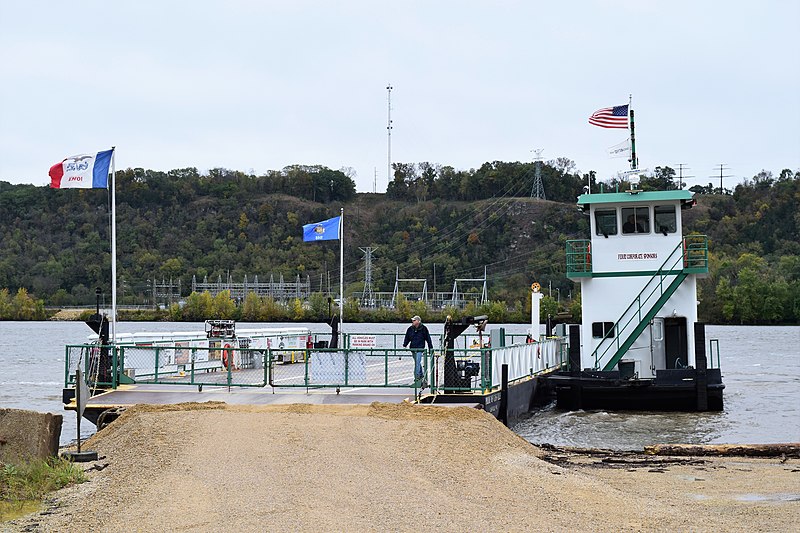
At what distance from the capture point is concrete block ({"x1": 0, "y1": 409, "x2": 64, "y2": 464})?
12938 millimetres

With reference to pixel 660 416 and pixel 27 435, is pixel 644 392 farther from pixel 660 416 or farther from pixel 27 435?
pixel 27 435

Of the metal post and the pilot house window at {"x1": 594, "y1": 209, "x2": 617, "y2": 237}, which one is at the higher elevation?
the pilot house window at {"x1": 594, "y1": 209, "x2": 617, "y2": 237}

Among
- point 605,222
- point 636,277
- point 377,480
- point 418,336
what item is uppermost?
point 605,222

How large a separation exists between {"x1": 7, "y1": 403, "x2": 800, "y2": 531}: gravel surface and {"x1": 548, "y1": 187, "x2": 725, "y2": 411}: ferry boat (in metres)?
9.32

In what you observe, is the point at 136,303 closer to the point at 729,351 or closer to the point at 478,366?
the point at 729,351

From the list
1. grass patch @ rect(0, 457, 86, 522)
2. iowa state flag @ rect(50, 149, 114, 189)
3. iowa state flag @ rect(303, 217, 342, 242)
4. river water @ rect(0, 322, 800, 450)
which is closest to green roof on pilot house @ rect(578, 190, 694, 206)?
river water @ rect(0, 322, 800, 450)

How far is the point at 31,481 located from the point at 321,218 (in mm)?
146728

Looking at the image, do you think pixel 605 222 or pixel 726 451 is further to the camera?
pixel 605 222

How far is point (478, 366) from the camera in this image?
65.9 ft

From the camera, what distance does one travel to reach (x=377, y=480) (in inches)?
473

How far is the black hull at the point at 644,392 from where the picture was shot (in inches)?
977

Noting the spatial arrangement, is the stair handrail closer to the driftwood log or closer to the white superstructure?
the white superstructure

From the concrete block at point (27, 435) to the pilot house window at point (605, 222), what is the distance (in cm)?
1731

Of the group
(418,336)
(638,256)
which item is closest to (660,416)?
(638,256)
